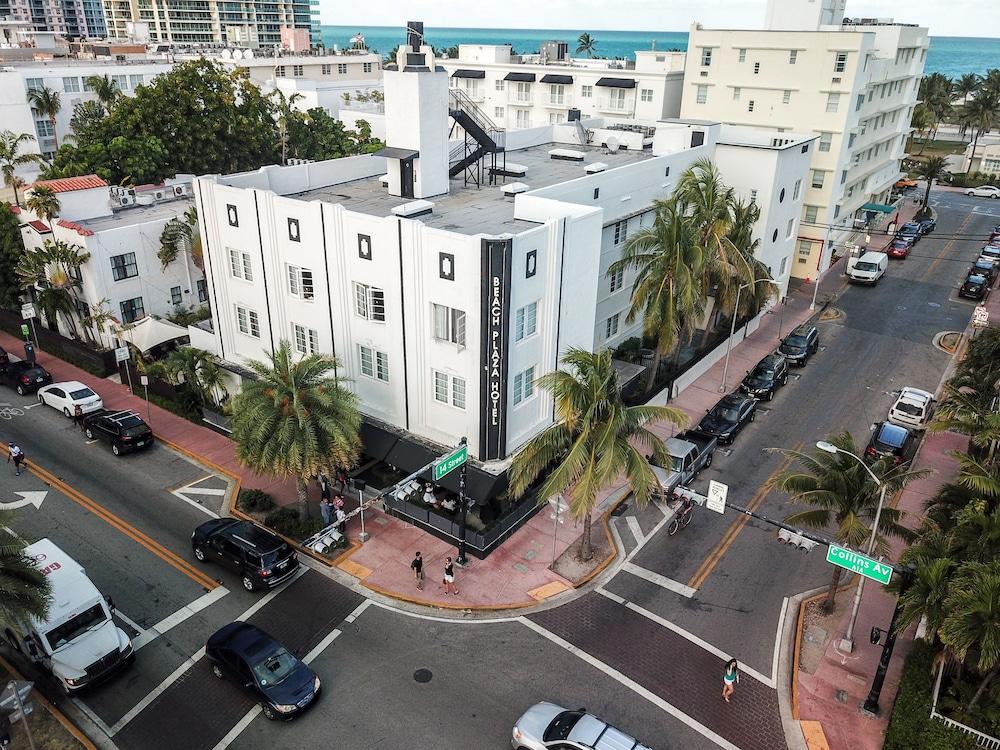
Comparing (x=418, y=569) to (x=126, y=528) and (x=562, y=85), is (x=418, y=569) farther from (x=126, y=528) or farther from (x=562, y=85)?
(x=562, y=85)

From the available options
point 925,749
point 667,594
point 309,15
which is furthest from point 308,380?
point 309,15

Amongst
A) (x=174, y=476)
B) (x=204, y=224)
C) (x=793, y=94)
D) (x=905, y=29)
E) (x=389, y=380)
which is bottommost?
(x=174, y=476)

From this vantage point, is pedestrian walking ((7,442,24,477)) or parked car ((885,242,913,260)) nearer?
pedestrian walking ((7,442,24,477))

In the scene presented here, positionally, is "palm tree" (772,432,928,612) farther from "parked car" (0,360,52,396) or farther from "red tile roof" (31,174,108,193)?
"red tile roof" (31,174,108,193)

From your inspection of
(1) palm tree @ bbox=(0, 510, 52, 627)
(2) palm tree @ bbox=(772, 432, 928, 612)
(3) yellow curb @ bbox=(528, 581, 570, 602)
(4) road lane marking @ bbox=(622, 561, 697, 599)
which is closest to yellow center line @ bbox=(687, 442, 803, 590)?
(4) road lane marking @ bbox=(622, 561, 697, 599)

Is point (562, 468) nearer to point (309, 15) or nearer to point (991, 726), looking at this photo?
point (991, 726)

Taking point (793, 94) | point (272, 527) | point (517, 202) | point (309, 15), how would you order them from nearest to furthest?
point (272, 527) → point (517, 202) → point (793, 94) → point (309, 15)

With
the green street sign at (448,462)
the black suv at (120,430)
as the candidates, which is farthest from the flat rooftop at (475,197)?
the black suv at (120,430)
